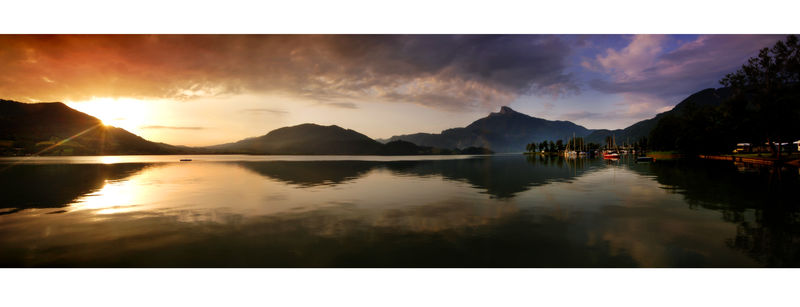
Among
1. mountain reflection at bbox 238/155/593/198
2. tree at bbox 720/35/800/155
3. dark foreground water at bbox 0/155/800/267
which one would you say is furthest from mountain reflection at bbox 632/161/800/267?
tree at bbox 720/35/800/155

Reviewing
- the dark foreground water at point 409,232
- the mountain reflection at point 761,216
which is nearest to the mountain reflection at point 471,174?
the dark foreground water at point 409,232

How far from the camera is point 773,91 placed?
49.1 m

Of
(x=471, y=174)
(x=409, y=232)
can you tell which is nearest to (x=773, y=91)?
(x=471, y=174)

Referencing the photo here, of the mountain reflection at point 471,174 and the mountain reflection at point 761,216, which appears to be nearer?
the mountain reflection at point 761,216

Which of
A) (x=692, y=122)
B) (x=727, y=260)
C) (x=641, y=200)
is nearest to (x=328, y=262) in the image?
(x=727, y=260)

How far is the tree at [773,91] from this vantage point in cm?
4678

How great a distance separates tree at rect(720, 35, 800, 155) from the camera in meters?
46.8

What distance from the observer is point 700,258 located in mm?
9211

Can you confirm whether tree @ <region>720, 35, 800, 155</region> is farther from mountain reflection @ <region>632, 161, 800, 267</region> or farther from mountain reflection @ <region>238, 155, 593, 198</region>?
mountain reflection @ <region>632, 161, 800, 267</region>

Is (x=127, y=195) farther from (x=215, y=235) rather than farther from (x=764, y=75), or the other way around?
(x=764, y=75)

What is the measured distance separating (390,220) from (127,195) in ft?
68.2

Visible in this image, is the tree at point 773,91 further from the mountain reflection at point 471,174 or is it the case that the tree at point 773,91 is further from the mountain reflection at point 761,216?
the mountain reflection at point 761,216

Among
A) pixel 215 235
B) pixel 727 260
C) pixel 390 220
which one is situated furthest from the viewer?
pixel 390 220

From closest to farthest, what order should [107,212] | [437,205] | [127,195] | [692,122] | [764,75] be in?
[107,212] < [437,205] < [127,195] < [764,75] < [692,122]
